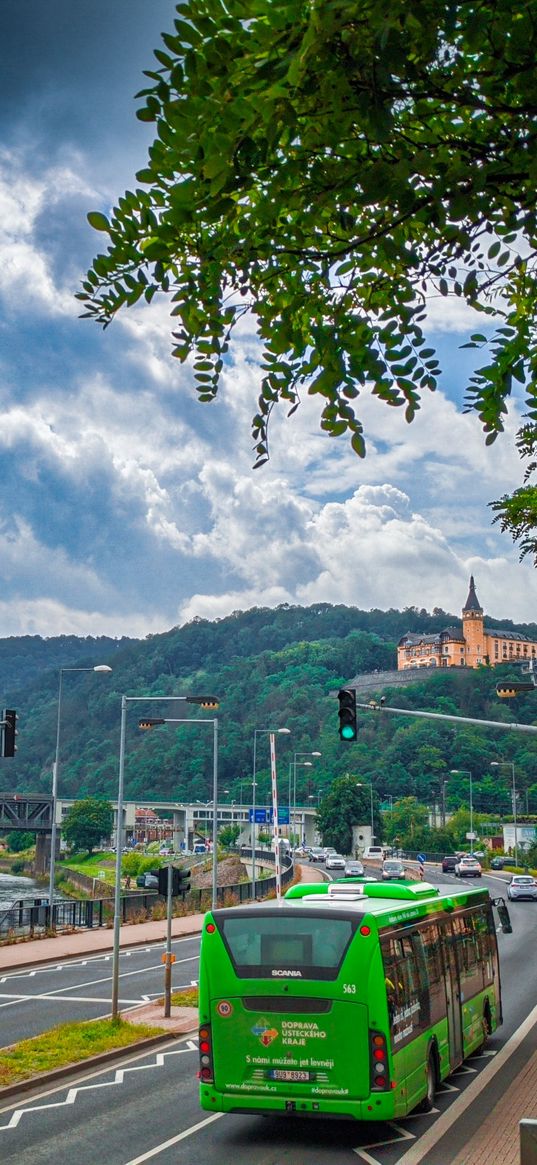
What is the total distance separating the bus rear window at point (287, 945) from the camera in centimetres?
1349

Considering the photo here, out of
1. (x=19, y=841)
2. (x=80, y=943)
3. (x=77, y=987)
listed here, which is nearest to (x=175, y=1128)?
(x=77, y=987)

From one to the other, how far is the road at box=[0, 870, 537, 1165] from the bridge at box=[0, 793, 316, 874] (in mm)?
106896

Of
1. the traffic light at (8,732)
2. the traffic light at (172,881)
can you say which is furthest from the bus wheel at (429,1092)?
the traffic light at (8,732)

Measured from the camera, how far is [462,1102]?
15.4m

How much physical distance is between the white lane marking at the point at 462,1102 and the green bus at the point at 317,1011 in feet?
1.22

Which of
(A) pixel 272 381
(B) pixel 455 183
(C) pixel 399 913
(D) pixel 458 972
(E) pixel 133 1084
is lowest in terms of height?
(E) pixel 133 1084

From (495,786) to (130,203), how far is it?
479 ft

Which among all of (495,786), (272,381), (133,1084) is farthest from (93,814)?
(272,381)

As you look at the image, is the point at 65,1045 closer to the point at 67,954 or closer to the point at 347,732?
the point at 347,732

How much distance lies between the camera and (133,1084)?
57.8 feet

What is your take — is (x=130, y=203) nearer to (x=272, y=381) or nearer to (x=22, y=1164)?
(x=272, y=381)

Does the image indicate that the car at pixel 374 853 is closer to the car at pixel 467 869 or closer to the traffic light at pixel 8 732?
the car at pixel 467 869

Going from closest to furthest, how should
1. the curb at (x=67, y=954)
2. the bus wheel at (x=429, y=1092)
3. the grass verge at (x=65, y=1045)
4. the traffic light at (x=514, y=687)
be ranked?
the bus wheel at (x=429, y=1092) < the grass verge at (x=65, y=1045) < the traffic light at (x=514, y=687) < the curb at (x=67, y=954)

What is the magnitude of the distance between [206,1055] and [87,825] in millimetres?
127315
